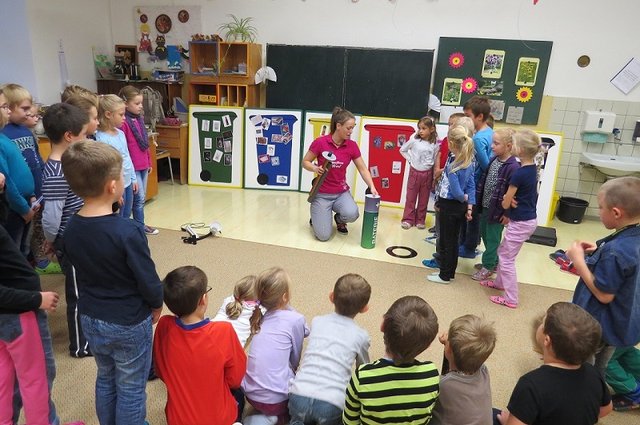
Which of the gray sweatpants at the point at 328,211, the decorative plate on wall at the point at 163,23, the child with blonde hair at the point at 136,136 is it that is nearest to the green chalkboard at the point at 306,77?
the decorative plate on wall at the point at 163,23

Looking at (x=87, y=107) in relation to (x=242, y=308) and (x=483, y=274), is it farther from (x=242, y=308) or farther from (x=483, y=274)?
(x=483, y=274)

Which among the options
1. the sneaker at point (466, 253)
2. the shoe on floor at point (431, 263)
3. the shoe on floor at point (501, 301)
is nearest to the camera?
the shoe on floor at point (501, 301)

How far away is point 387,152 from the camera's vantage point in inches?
210

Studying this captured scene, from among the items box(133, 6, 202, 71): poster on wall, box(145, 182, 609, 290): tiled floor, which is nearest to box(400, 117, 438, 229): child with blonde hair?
box(145, 182, 609, 290): tiled floor

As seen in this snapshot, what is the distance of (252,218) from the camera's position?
4.78 m

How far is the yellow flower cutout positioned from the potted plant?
10.9 ft

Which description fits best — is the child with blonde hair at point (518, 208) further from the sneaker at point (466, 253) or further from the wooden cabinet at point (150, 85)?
the wooden cabinet at point (150, 85)

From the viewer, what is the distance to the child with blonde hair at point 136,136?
3.63 m

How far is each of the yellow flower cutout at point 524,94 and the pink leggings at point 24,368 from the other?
203 inches

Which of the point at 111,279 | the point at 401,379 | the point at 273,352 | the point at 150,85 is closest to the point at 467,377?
the point at 401,379

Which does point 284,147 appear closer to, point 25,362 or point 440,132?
point 440,132

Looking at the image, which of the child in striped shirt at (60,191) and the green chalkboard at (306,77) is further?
the green chalkboard at (306,77)

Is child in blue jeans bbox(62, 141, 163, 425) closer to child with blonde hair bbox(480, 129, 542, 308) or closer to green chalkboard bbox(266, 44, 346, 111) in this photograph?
child with blonde hair bbox(480, 129, 542, 308)

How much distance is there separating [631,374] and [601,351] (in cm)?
35
